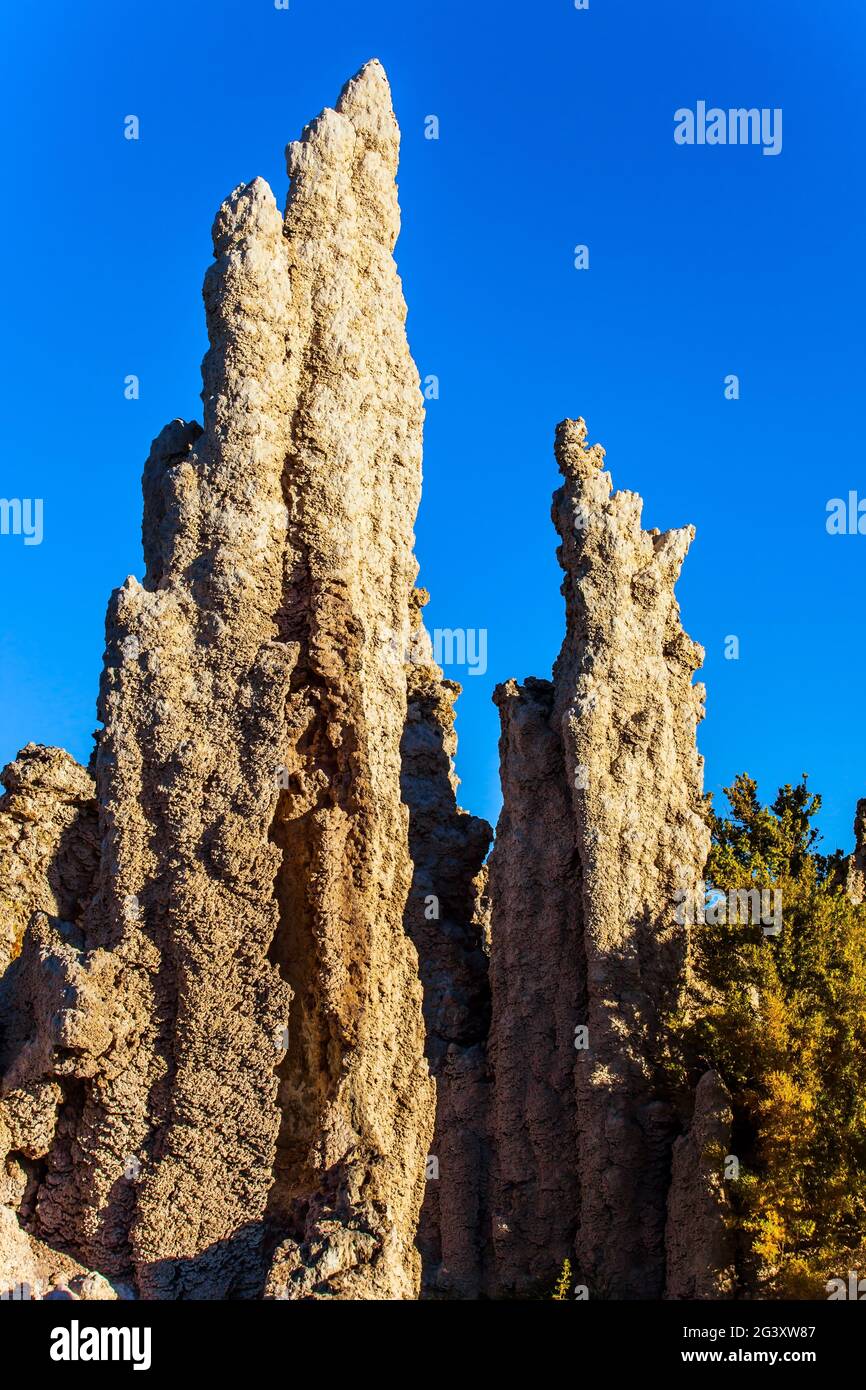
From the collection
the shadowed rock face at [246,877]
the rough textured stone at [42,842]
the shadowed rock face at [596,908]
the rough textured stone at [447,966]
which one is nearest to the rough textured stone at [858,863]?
the shadowed rock face at [596,908]

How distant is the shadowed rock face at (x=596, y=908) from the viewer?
19578mm

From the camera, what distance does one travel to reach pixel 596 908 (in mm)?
20094

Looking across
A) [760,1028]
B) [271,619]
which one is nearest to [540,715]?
[760,1028]

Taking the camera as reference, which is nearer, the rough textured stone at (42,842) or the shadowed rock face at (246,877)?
the shadowed rock face at (246,877)

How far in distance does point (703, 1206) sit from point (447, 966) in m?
5.81

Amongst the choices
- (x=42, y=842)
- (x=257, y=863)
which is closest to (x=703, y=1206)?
(x=257, y=863)

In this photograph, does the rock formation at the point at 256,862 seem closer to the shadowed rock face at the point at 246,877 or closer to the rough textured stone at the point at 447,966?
the shadowed rock face at the point at 246,877

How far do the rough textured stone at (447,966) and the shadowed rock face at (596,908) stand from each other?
751 mm

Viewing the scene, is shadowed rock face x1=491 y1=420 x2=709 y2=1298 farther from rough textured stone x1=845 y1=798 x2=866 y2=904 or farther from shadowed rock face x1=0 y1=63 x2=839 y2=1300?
rough textured stone x1=845 y1=798 x2=866 y2=904

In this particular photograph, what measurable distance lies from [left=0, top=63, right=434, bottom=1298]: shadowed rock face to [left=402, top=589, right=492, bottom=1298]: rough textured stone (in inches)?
298

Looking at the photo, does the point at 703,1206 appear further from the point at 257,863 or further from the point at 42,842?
the point at 42,842
